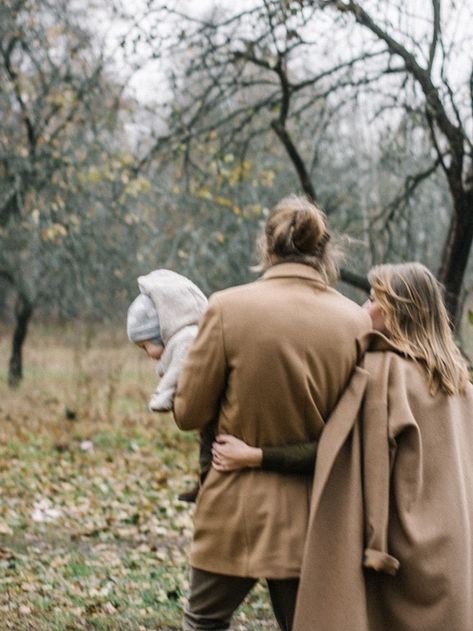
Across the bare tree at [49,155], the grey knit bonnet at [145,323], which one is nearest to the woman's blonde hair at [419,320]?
the grey knit bonnet at [145,323]

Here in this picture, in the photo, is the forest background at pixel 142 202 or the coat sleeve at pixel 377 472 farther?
the forest background at pixel 142 202

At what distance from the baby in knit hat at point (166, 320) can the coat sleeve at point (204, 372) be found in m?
0.17

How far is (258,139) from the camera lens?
56.1ft

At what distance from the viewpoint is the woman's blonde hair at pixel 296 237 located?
10.6ft

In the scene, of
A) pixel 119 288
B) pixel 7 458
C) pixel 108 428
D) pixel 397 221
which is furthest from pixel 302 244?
pixel 119 288

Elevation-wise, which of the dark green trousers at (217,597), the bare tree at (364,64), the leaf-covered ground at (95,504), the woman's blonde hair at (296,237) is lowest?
the leaf-covered ground at (95,504)

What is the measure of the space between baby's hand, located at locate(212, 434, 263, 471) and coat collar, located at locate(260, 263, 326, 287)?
1.79 feet

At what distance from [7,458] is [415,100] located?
18.4 ft

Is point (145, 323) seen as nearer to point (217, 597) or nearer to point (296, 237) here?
point (296, 237)

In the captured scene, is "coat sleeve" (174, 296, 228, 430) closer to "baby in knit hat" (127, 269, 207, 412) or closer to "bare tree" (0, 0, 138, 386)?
"baby in knit hat" (127, 269, 207, 412)

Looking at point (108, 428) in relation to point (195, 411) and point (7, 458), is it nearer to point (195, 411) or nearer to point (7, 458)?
point (7, 458)

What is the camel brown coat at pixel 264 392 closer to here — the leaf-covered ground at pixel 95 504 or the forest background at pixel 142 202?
the forest background at pixel 142 202

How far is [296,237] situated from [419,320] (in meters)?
0.52

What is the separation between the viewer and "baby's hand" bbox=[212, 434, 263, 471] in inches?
123
